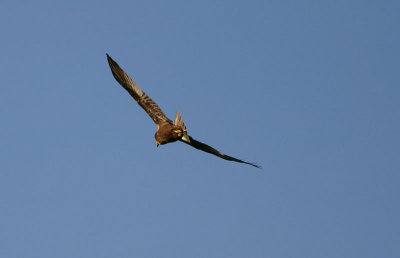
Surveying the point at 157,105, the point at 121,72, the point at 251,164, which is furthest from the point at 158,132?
the point at 251,164

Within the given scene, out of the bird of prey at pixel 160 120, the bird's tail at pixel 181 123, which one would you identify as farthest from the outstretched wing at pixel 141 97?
the bird's tail at pixel 181 123

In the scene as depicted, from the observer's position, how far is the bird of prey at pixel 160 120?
26578 millimetres

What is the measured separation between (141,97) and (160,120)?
5.07 feet

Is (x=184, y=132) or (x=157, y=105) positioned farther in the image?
(x=157, y=105)

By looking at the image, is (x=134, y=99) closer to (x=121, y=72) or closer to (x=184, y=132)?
(x=121, y=72)

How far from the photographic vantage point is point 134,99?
95.2 feet

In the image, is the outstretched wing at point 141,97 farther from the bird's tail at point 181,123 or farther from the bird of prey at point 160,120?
the bird's tail at point 181,123

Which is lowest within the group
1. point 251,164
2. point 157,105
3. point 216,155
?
point 251,164

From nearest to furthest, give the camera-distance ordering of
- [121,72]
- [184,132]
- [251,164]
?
1. [251,164]
2. [184,132]
3. [121,72]

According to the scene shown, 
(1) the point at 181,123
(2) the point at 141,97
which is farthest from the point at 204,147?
(2) the point at 141,97

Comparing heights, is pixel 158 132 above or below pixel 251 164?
above

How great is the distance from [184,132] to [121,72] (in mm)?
4725

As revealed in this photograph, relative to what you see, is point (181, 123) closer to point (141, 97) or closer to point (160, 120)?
point (160, 120)

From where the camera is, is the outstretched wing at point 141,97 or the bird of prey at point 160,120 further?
the outstretched wing at point 141,97
